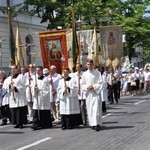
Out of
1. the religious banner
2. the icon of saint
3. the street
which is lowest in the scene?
the street

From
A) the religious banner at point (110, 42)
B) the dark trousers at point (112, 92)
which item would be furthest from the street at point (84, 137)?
the religious banner at point (110, 42)

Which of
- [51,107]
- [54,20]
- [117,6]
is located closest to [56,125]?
[51,107]

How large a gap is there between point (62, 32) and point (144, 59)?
79.8 metres

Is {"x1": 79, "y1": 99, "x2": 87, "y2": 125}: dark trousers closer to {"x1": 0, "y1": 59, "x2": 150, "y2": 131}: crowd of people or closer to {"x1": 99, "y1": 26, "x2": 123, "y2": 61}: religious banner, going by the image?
{"x1": 0, "y1": 59, "x2": 150, "y2": 131}: crowd of people

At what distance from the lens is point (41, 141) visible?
12539 mm

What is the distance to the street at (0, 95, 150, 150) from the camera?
37.5 ft

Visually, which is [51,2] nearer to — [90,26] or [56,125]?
[90,26]

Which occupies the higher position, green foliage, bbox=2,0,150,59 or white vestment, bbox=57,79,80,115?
green foliage, bbox=2,0,150,59

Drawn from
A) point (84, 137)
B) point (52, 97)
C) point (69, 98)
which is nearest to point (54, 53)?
point (52, 97)

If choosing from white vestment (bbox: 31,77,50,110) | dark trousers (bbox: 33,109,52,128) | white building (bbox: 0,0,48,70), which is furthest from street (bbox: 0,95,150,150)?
white building (bbox: 0,0,48,70)

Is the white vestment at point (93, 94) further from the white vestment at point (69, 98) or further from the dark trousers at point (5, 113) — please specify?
the dark trousers at point (5, 113)

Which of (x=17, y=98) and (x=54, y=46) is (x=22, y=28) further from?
(x=17, y=98)

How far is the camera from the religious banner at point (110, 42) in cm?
2883

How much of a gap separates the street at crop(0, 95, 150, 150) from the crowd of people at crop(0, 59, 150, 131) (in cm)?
33
